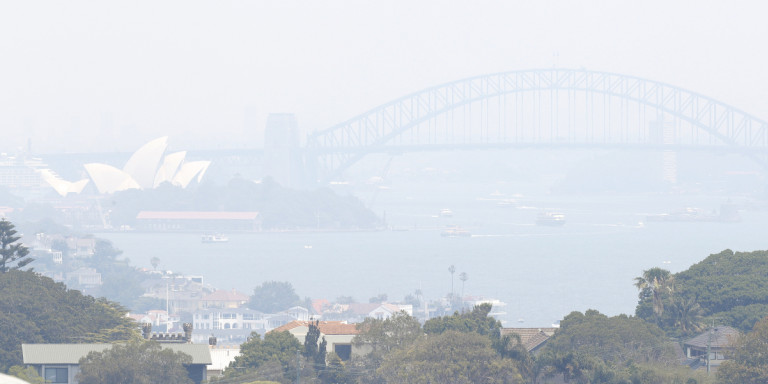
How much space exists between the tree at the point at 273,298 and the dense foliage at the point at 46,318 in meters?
59.9

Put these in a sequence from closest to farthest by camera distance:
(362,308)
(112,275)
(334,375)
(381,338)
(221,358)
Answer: (334,375)
(381,338)
(221,358)
(362,308)
(112,275)

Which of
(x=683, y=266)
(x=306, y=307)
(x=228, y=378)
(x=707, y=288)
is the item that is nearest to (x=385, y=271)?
(x=683, y=266)

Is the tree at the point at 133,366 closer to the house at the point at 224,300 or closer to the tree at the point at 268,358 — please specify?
the tree at the point at 268,358

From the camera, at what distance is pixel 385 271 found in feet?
470

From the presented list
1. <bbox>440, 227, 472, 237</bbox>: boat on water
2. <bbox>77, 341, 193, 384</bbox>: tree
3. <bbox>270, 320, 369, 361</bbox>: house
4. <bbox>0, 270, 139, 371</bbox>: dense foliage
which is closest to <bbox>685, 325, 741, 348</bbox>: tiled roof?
<bbox>270, 320, 369, 361</bbox>: house

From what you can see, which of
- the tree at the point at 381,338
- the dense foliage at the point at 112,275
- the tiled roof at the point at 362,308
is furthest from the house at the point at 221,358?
the dense foliage at the point at 112,275

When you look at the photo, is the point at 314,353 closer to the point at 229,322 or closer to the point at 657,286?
the point at 657,286

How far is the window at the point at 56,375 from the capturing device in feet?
121

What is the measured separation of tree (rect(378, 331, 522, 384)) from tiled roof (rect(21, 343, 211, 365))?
5.37 metres

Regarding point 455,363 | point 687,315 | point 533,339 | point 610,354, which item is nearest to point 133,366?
point 455,363

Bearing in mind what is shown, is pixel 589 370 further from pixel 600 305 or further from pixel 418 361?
pixel 600 305

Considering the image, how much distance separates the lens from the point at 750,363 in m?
34.5

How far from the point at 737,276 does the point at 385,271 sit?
9692 cm

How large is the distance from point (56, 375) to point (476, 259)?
394ft
